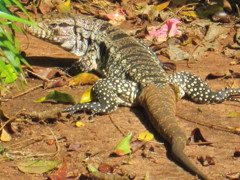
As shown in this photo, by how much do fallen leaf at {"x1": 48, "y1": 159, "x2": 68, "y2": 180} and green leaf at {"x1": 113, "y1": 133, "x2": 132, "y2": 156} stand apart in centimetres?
67

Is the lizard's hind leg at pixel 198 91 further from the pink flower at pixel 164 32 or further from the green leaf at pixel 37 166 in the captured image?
the green leaf at pixel 37 166

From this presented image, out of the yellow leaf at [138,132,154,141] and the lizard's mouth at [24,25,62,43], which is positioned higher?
the lizard's mouth at [24,25,62,43]

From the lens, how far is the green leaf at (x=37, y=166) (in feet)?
20.2

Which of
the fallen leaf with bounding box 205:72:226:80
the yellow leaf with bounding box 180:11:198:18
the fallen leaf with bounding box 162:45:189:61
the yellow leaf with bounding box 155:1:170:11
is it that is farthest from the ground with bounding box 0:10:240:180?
the yellow leaf with bounding box 155:1:170:11

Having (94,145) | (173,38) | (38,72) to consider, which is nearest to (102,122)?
(94,145)

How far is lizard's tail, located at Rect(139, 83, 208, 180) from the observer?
20.3ft

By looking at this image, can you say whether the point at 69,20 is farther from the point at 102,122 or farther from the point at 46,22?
the point at 102,122

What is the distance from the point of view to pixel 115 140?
6875 millimetres

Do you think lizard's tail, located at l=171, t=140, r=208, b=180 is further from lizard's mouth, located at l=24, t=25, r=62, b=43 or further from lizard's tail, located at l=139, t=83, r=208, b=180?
lizard's mouth, located at l=24, t=25, r=62, b=43

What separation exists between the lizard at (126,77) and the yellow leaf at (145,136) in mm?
139

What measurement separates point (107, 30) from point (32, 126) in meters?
3.00

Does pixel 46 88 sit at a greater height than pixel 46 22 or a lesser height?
lesser

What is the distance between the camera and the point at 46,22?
9.59m

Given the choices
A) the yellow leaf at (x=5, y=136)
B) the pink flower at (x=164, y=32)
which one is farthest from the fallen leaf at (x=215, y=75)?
the yellow leaf at (x=5, y=136)
